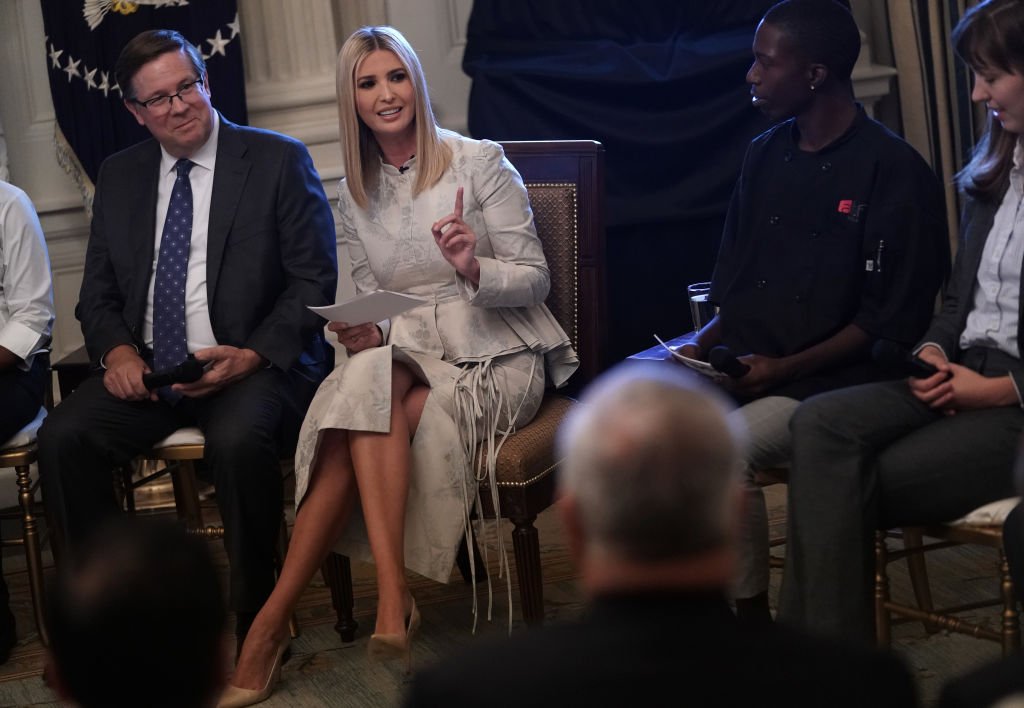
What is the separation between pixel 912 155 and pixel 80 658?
7.52ft

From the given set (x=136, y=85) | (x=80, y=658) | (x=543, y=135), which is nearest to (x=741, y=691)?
(x=80, y=658)

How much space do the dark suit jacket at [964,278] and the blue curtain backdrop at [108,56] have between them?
2.38 meters

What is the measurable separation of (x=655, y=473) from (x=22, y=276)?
2659mm

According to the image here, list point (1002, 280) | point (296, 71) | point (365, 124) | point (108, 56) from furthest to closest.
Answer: point (296, 71) < point (108, 56) < point (365, 124) < point (1002, 280)

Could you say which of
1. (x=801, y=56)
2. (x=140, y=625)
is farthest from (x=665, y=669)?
(x=801, y=56)

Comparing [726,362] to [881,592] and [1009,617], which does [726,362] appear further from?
[1009,617]

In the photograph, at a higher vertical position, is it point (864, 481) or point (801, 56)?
point (801, 56)

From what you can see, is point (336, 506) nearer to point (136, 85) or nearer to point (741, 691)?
point (136, 85)

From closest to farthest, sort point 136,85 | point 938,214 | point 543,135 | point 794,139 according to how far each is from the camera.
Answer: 1. point 938,214
2. point 794,139
3. point 136,85
4. point 543,135

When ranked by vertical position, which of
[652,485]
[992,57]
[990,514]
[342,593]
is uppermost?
[992,57]

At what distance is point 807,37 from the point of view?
291 centimetres

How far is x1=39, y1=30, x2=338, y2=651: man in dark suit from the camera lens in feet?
10.2

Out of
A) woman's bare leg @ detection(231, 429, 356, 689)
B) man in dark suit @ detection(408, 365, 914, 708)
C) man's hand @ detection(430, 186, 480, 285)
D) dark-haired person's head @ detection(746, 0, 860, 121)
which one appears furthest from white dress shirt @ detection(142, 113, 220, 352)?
man in dark suit @ detection(408, 365, 914, 708)

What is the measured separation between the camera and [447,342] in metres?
3.18
